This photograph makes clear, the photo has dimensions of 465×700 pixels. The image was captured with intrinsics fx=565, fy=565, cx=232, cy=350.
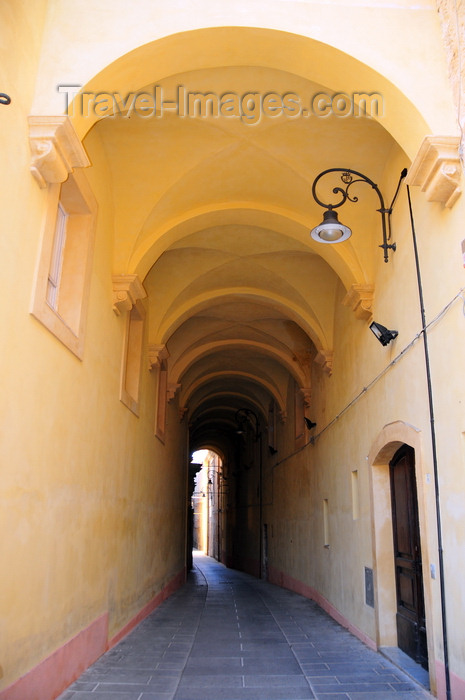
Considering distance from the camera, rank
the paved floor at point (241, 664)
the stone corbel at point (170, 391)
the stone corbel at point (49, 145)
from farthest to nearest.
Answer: the stone corbel at point (170, 391), the paved floor at point (241, 664), the stone corbel at point (49, 145)

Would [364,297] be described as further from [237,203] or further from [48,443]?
[48,443]

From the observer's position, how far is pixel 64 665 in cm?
519

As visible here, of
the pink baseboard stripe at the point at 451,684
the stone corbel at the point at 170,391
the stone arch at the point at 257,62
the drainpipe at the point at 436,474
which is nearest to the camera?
the pink baseboard stripe at the point at 451,684

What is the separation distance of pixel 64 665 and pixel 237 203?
6372 mm

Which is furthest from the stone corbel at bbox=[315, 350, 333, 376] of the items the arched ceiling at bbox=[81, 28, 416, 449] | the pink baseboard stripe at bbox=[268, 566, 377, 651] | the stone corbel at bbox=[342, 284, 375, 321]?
the pink baseboard stripe at bbox=[268, 566, 377, 651]

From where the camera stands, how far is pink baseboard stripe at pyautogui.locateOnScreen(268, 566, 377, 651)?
7.83 metres

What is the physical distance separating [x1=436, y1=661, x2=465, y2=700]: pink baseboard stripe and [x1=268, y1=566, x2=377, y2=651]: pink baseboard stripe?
221 centimetres

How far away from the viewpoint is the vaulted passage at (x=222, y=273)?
4727 mm

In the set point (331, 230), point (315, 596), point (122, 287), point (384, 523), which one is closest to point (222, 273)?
point (122, 287)

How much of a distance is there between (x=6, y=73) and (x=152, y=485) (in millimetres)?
8338

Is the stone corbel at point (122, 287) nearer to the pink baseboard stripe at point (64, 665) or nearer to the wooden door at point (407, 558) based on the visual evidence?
the pink baseboard stripe at point (64, 665)

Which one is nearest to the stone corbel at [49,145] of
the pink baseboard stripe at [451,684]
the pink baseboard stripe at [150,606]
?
the pink baseboard stripe at [451,684]

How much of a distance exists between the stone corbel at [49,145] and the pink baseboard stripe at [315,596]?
6626mm

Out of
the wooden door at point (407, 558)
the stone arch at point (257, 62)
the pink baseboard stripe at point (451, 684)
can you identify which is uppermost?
the stone arch at point (257, 62)
